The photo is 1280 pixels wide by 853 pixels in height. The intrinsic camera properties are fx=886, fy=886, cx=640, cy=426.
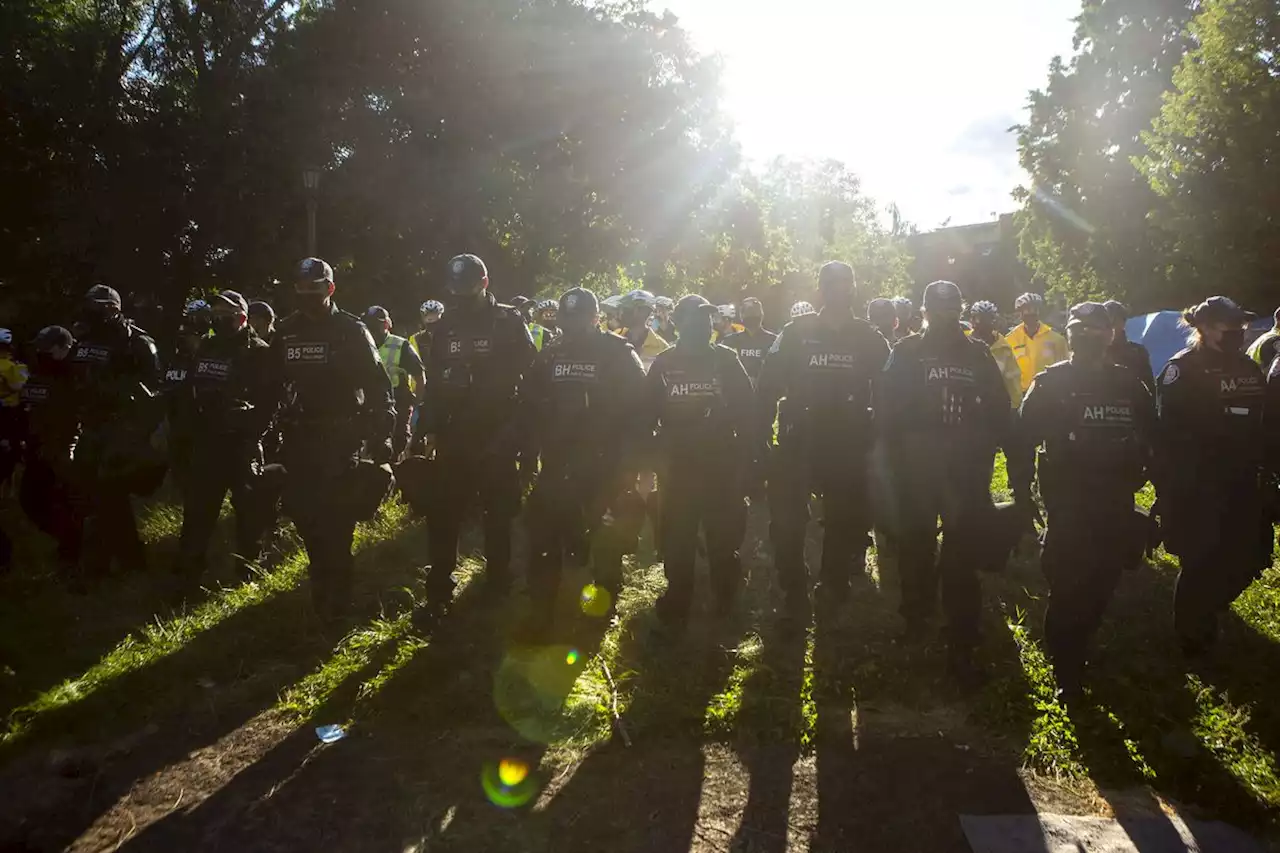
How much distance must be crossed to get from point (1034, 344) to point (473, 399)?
679cm

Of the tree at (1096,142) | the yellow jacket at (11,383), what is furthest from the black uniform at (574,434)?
the tree at (1096,142)

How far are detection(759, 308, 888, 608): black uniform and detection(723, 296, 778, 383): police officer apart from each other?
8.54ft

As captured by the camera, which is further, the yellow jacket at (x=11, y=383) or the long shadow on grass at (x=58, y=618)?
the yellow jacket at (x=11, y=383)

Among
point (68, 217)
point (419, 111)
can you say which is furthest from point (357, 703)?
point (419, 111)

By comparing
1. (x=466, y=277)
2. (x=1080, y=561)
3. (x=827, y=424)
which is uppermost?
(x=466, y=277)

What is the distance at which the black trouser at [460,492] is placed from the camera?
6.40 meters

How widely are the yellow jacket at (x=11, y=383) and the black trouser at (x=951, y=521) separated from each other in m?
7.13

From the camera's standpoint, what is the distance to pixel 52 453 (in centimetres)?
735

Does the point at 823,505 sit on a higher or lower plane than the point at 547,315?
lower

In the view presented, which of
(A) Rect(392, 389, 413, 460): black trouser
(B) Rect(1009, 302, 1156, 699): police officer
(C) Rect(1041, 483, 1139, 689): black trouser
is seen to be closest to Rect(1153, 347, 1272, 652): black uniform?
(B) Rect(1009, 302, 1156, 699): police officer

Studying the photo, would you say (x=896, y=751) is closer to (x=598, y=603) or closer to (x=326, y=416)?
(x=598, y=603)

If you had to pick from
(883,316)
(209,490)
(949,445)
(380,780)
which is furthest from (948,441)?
(209,490)

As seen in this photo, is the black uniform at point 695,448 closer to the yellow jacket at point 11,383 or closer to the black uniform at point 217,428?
the black uniform at point 217,428

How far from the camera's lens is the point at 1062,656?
5312mm
